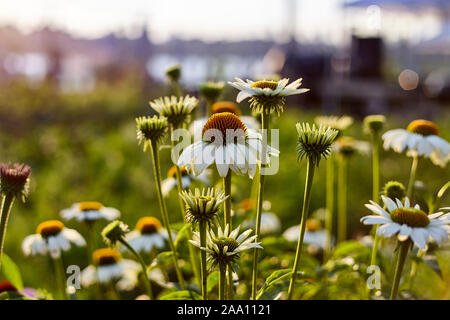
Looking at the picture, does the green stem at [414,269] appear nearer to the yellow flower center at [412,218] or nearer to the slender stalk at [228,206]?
the yellow flower center at [412,218]

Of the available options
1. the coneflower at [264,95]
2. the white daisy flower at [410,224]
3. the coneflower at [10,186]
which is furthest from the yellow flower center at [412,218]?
the coneflower at [10,186]

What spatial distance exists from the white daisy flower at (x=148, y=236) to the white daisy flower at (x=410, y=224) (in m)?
0.56

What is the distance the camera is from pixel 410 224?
2.25ft

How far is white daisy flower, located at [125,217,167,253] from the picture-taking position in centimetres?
112

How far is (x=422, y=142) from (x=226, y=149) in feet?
1.61

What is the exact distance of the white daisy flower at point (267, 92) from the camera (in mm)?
654

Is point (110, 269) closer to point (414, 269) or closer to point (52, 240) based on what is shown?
point (52, 240)

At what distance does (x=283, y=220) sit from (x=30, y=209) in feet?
4.04

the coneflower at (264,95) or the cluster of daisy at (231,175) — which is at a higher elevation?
the coneflower at (264,95)

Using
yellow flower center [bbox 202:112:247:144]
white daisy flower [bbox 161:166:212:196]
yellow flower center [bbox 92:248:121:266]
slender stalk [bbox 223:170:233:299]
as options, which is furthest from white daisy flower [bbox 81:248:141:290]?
yellow flower center [bbox 202:112:247:144]

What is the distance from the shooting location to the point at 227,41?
1109 cm

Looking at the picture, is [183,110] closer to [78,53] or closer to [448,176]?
[448,176]

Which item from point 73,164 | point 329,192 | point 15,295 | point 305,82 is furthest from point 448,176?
point 305,82

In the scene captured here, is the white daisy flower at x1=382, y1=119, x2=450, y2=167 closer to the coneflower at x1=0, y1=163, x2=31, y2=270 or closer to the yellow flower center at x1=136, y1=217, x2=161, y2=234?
the yellow flower center at x1=136, y1=217, x2=161, y2=234
